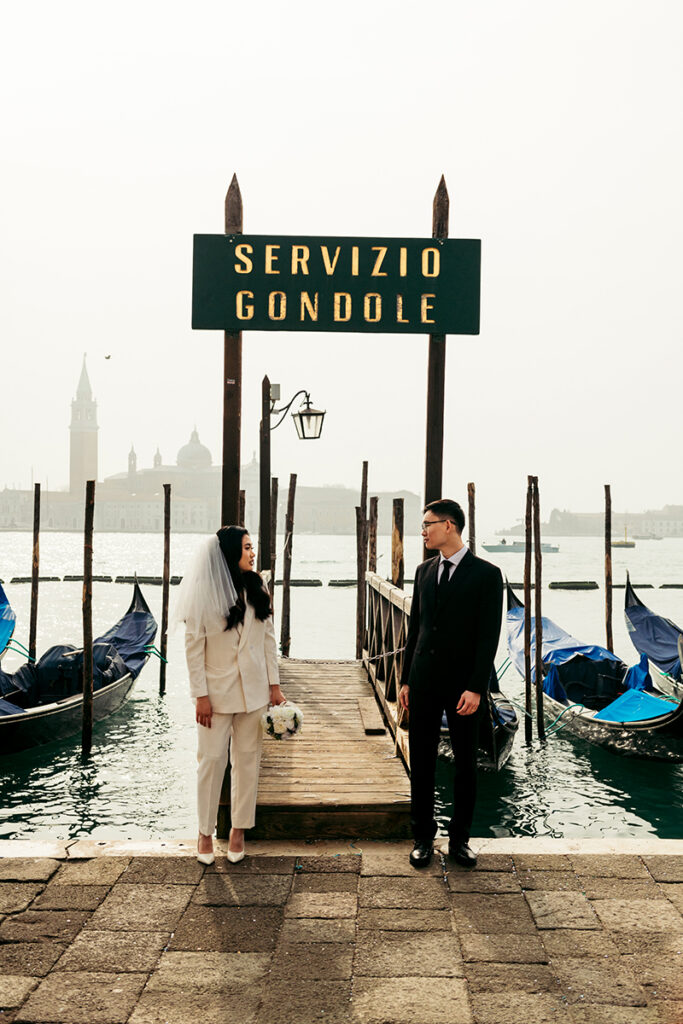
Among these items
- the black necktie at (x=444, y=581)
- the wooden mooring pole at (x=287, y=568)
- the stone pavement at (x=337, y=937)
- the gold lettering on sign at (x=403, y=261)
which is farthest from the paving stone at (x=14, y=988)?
the wooden mooring pole at (x=287, y=568)

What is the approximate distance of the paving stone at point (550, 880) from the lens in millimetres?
3215

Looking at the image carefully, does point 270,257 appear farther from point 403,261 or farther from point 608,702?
point 608,702

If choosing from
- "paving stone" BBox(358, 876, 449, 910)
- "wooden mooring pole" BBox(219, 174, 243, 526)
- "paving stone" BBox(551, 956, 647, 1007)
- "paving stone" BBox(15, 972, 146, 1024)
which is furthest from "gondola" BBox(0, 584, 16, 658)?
"paving stone" BBox(551, 956, 647, 1007)

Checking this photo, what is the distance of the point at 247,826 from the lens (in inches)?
140

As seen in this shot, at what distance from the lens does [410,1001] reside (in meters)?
2.40

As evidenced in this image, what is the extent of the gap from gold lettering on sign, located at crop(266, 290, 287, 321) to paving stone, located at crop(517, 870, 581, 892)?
10.1 ft

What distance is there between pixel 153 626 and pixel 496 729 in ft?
23.3

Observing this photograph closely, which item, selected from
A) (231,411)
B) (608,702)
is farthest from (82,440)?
(231,411)

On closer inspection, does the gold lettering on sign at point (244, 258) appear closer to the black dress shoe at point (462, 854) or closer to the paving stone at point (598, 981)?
the black dress shoe at point (462, 854)

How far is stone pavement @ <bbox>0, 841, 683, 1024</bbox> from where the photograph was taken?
2.38 meters

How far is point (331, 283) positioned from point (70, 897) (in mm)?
3252

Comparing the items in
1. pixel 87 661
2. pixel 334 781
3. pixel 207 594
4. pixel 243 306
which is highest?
pixel 243 306

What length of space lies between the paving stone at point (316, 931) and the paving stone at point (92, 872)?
2.73 ft

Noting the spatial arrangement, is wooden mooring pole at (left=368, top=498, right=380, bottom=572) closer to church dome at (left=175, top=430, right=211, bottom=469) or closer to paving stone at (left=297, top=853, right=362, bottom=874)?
paving stone at (left=297, top=853, right=362, bottom=874)
